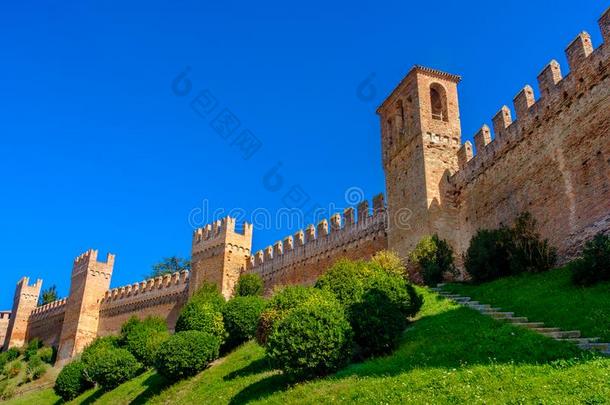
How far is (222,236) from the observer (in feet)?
107

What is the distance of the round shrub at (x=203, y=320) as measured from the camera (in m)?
19.0

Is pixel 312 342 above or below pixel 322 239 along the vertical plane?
below

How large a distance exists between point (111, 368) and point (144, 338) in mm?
2588

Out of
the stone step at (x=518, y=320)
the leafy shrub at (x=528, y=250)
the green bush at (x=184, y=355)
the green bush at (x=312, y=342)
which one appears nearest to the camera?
the green bush at (x=312, y=342)

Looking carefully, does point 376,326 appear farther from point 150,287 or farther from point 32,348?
point 32,348

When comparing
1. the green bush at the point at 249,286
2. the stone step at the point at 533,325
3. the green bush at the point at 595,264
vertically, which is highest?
the green bush at the point at 249,286

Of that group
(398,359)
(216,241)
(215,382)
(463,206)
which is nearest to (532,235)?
(463,206)

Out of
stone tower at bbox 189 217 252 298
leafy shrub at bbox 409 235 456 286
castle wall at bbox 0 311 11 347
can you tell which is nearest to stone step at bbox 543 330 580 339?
leafy shrub at bbox 409 235 456 286

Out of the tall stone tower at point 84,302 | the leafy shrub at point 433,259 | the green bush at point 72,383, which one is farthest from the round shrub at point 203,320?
the tall stone tower at point 84,302

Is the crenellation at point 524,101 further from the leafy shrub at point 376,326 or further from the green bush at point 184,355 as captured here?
the green bush at point 184,355

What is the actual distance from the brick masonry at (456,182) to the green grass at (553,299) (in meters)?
1.52

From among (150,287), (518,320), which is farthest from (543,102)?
(150,287)

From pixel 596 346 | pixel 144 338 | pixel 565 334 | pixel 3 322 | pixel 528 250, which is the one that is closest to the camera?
pixel 596 346

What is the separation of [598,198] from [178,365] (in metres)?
12.8
